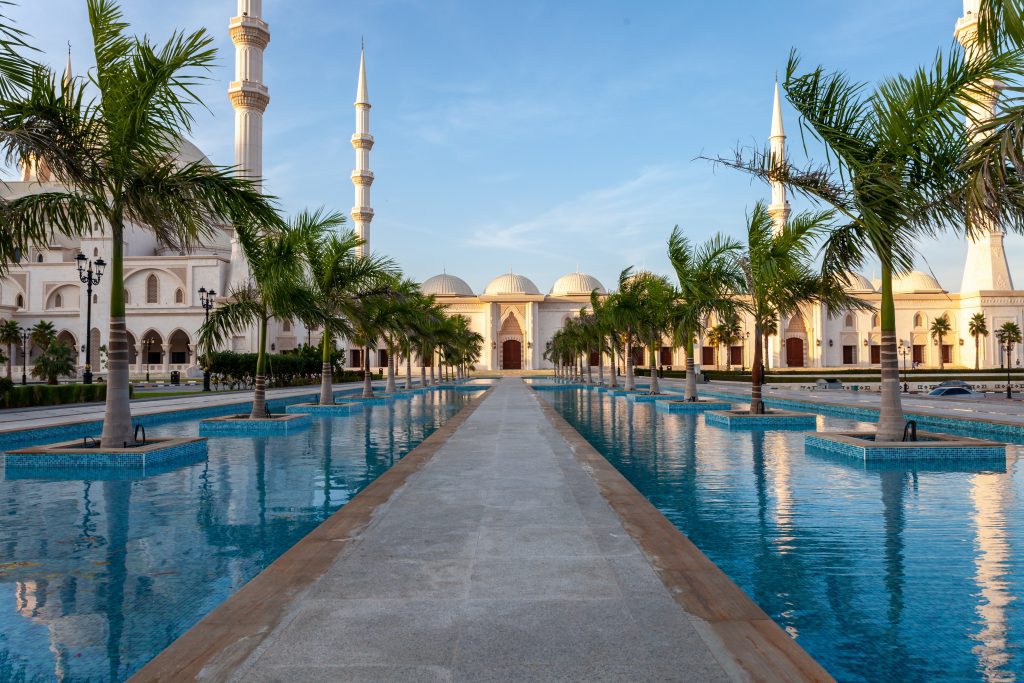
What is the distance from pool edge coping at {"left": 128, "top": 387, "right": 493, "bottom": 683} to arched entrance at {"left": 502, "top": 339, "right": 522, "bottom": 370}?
228ft

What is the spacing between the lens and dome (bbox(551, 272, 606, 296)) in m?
77.7

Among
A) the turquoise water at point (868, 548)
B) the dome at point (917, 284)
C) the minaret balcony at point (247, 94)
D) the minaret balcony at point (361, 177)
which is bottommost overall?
the turquoise water at point (868, 548)

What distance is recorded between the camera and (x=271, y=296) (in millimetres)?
13727

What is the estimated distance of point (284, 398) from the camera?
974 inches

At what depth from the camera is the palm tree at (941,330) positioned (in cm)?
6529

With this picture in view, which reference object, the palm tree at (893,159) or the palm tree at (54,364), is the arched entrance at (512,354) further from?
the palm tree at (893,159)

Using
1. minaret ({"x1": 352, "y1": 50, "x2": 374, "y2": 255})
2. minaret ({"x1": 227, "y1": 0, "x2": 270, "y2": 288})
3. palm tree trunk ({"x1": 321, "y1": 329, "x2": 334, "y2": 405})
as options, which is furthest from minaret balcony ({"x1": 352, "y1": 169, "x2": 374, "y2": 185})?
palm tree trunk ({"x1": 321, "y1": 329, "x2": 334, "y2": 405})

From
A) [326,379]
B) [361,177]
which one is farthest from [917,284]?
[326,379]

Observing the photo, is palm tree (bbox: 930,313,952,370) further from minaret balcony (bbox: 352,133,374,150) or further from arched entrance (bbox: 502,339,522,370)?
minaret balcony (bbox: 352,133,374,150)

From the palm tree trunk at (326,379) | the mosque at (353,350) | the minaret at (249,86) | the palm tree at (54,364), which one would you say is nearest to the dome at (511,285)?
the mosque at (353,350)

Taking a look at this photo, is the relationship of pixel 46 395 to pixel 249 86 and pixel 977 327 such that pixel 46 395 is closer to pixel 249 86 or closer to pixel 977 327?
pixel 249 86

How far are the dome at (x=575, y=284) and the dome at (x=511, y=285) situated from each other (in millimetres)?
2896

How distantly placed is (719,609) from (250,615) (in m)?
2.32

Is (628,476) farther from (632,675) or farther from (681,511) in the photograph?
(632,675)
